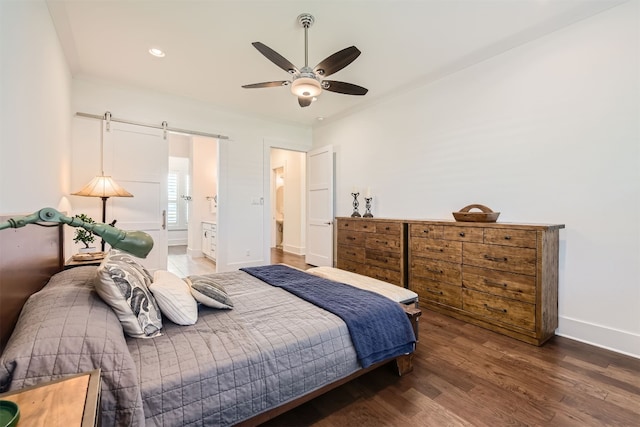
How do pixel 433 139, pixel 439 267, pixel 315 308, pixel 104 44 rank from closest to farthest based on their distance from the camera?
pixel 315 308, pixel 104 44, pixel 439 267, pixel 433 139

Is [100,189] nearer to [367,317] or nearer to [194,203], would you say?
[367,317]

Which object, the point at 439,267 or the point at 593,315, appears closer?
the point at 593,315

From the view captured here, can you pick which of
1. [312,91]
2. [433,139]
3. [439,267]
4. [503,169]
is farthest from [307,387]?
[433,139]

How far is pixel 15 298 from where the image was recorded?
1.27 m

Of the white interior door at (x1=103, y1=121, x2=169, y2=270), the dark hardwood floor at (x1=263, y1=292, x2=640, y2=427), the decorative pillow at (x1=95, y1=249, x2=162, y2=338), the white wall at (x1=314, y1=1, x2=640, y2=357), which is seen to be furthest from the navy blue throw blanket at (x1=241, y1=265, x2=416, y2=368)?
the white interior door at (x1=103, y1=121, x2=169, y2=270)

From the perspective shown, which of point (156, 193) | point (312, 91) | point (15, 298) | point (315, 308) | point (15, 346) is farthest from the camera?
point (156, 193)

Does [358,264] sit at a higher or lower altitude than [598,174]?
lower

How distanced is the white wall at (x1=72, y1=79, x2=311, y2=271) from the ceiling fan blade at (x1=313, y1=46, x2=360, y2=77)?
101 inches

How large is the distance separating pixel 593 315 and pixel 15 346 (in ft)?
12.2

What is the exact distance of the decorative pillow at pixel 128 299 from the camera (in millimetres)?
1342

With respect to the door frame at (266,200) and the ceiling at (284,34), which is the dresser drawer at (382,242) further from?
the ceiling at (284,34)

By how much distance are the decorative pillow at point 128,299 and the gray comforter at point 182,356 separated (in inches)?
1.9

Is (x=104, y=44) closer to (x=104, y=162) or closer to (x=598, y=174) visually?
(x=104, y=162)

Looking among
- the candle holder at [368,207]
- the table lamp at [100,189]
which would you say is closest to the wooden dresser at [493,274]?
the candle holder at [368,207]
